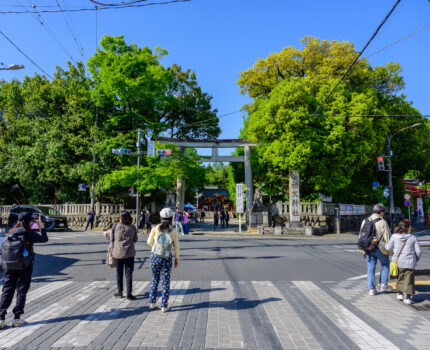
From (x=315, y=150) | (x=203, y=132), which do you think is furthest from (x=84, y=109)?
(x=315, y=150)

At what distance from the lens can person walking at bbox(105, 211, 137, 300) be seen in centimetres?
540

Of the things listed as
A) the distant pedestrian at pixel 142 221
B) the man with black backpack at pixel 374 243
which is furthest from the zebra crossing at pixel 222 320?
the distant pedestrian at pixel 142 221

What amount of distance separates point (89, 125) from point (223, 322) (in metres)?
25.0

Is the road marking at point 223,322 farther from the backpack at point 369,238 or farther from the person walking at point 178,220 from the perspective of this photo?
the person walking at point 178,220

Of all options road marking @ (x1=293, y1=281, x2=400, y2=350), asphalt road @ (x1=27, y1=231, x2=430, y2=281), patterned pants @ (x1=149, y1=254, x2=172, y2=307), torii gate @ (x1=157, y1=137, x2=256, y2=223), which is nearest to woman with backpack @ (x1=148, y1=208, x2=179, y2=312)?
patterned pants @ (x1=149, y1=254, x2=172, y2=307)

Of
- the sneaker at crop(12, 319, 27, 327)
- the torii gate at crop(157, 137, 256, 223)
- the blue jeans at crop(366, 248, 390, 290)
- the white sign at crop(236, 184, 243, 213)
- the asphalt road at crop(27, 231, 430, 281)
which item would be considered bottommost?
the asphalt road at crop(27, 231, 430, 281)

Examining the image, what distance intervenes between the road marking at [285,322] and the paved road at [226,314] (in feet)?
0.04

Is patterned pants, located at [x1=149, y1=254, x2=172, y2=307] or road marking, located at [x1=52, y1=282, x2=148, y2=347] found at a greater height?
patterned pants, located at [x1=149, y1=254, x2=172, y2=307]

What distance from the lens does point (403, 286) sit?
5.43m

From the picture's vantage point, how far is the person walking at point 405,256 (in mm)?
5367

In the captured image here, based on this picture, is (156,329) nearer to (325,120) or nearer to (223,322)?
(223,322)

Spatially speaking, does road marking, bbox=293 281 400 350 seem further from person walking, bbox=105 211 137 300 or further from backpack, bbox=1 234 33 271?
backpack, bbox=1 234 33 271

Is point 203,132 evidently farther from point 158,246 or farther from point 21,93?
point 158,246

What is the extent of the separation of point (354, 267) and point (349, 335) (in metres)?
5.54
